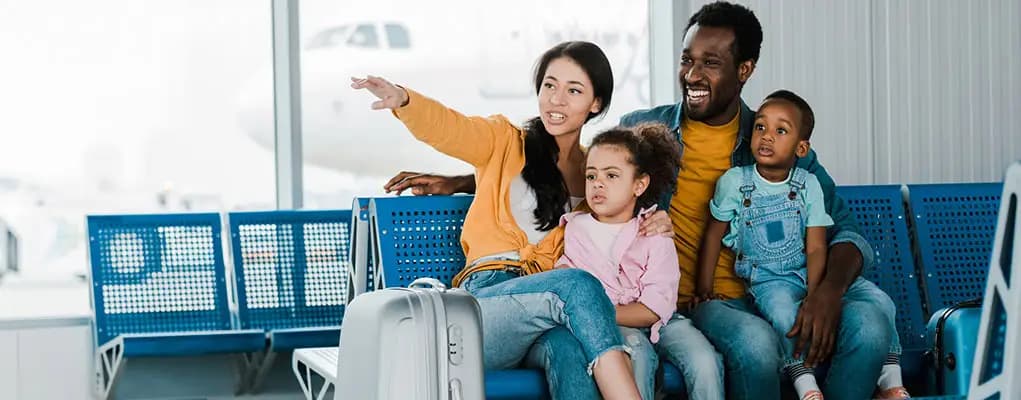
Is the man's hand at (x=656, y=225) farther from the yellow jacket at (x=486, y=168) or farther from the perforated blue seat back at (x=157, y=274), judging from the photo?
the perforated blue seat back at (x=157, y=274)

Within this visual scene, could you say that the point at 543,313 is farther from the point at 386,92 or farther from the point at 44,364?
the point at 44,364

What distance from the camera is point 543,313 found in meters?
3.11

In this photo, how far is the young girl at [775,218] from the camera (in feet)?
11.7

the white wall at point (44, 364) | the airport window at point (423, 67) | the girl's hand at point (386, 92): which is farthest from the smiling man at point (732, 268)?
the white wall at point (44, 364)

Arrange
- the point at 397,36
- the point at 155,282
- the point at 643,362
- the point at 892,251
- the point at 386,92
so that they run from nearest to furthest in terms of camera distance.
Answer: the point at 643,362 < the point at 386,92 < the point at 892,251 < the point at 155,282 < the point at 397,36

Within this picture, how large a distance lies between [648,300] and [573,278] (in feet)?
1.15

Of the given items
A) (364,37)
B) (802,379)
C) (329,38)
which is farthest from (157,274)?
(802,379)

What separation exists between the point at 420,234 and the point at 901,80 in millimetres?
3444

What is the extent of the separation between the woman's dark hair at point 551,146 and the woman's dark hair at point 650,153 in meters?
0.15

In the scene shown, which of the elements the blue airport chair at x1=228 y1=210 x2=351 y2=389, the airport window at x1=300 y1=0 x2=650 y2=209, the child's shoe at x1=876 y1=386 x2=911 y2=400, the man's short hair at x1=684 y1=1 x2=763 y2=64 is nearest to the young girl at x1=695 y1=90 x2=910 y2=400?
the child's shoe at x1=876 y1=386 x2=911 y2=400

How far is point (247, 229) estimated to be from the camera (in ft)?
18.5

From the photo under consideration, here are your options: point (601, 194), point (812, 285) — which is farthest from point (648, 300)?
point (812, 285)

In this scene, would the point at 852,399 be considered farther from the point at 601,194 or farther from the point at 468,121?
the point at 468,121

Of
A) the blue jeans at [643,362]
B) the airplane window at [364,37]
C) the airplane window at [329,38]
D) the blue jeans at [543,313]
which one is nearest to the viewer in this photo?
the blue jeans at [543,313]
